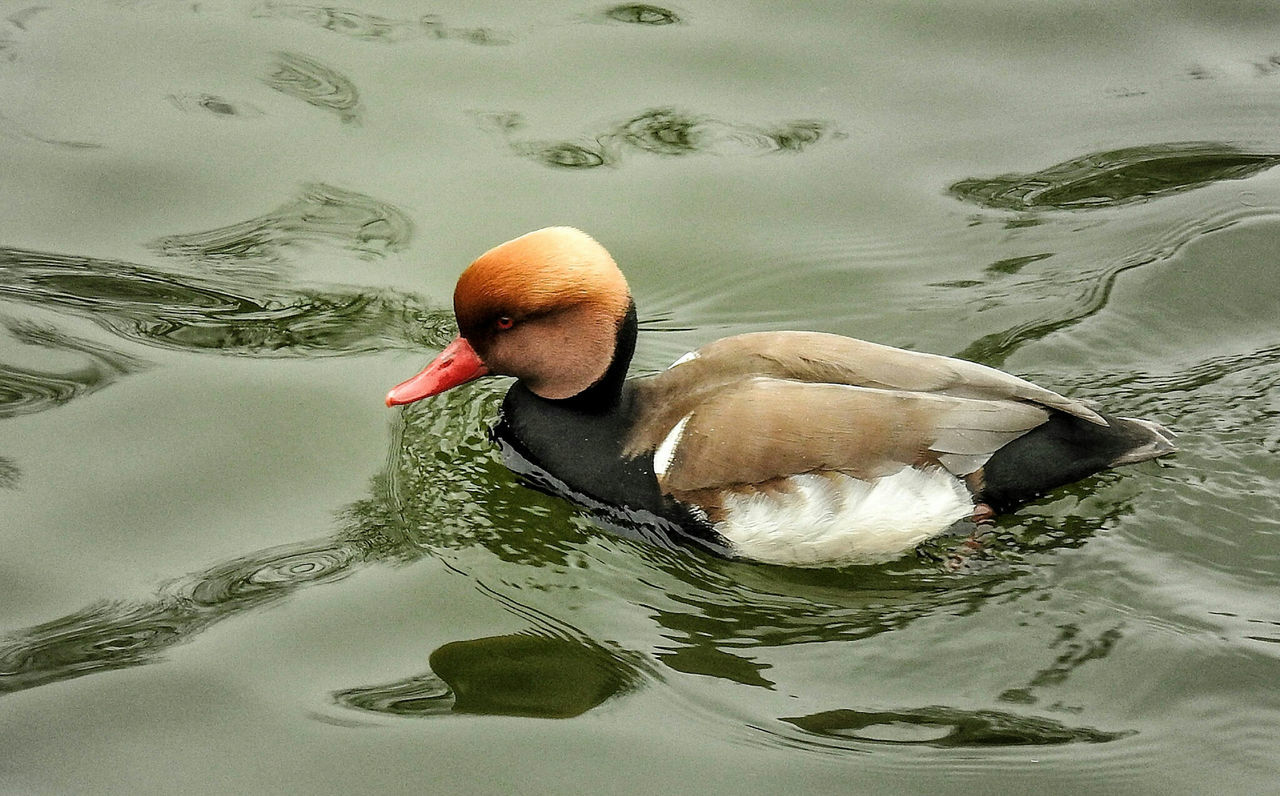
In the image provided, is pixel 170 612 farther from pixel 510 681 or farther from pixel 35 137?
pixel 35 137

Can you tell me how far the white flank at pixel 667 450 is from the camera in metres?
4.75

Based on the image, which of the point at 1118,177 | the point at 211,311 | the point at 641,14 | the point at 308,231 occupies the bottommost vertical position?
the point at 211,311

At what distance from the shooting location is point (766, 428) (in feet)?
15.1

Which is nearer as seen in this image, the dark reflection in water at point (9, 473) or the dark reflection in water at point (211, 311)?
the dark reflection in water at point (9, 473)

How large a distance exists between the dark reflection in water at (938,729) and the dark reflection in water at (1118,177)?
3.15 meters

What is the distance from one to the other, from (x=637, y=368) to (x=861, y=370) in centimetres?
129

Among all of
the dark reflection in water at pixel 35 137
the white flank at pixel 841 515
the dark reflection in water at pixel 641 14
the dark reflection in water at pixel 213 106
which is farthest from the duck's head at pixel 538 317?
the dark reflection in water at pixel 641 14

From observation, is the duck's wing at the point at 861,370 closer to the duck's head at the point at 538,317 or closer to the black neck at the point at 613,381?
the black neck at the point at 613,381

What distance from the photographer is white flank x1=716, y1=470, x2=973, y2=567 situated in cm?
458

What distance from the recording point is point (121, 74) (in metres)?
6.95

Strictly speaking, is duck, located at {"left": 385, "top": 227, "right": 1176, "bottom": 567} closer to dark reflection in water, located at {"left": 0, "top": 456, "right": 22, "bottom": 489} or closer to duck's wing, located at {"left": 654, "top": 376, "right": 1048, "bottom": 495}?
duck's wing, located at {"left": 654, "top": 376, "right": 1048, "bottom": 495}

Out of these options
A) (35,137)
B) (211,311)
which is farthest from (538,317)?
(35,137)

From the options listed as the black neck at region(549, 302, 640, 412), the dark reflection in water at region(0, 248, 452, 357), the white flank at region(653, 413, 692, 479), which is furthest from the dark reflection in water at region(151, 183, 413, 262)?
the white flank at region(653, 413, 692, 479)

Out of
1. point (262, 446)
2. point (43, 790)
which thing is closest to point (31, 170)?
point (262, 446)
